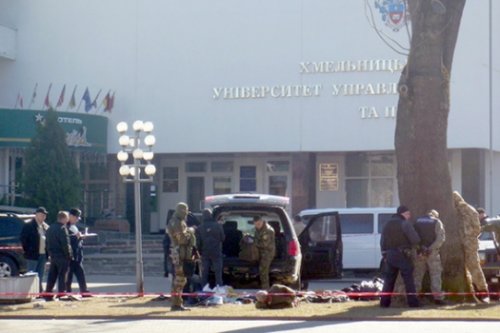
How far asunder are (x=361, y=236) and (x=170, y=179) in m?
15.3

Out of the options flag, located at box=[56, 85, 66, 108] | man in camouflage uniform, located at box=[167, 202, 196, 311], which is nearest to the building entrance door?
flag, located at box=[56, 85, 66, 108]

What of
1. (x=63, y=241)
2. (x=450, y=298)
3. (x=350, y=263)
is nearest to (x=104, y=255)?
(x=350, y=263)

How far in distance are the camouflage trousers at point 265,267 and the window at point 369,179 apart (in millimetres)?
19783

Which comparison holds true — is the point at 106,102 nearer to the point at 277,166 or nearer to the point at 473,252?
the point at 277,166

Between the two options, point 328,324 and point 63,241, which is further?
point 63,241

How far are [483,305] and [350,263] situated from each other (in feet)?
30.3

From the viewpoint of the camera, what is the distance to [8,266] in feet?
76.8

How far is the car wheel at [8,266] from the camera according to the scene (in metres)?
23.3

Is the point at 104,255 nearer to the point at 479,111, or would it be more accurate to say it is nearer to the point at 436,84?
the point at 479,111

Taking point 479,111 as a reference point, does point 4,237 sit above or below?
below

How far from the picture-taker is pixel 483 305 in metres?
18.3

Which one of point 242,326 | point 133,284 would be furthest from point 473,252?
point 133,284

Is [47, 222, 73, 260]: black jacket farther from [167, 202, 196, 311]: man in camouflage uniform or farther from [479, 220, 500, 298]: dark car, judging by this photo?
[479, 220, 500, 298]: dark car

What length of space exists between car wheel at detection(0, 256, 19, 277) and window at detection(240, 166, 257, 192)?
709 inches
